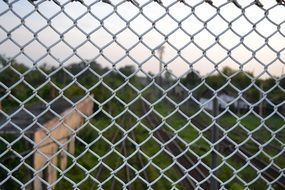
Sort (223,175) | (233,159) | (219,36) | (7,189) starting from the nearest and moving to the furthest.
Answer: (219,36)
(7,189)
(223,175)
(233,159)

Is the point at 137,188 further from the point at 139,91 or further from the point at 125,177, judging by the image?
the point at 139,91

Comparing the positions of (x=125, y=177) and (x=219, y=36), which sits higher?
(x=219, y=36)

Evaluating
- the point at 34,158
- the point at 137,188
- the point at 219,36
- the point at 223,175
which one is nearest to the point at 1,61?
the point at 219,36

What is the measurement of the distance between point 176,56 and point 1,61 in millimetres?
847

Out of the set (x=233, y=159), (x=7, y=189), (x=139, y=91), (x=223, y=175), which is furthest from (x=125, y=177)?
(x=139, y=91)

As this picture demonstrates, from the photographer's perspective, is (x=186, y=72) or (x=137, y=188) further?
(x=137, y=188)

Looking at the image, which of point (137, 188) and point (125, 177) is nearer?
point (137, 188)

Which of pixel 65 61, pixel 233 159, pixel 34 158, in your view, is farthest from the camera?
pixel 233 159

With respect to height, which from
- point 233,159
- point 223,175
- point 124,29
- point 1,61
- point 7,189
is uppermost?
point 1,61

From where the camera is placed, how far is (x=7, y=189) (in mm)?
8156

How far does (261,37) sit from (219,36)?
24 centimetres

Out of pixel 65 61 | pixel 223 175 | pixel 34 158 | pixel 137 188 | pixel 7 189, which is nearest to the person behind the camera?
pixel 65 61

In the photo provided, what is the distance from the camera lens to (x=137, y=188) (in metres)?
12.3

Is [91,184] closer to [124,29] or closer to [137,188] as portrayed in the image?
[137,188]
